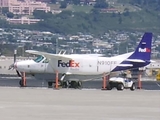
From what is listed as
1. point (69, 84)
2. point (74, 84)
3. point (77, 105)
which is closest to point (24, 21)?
point (69, 84)

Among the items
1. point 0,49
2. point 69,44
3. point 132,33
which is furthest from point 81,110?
point 132,33

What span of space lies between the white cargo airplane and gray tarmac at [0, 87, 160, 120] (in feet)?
33.4

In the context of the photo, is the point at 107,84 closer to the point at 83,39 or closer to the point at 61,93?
the point at 61,93

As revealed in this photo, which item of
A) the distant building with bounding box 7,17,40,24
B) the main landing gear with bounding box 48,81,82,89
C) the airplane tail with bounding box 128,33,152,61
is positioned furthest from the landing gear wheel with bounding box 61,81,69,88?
the distant building with bounding box 7,17,40,24

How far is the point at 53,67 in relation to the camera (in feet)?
156

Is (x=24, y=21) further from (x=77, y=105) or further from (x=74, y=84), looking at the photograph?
(x=77, y=105)

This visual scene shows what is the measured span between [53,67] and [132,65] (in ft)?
13.8

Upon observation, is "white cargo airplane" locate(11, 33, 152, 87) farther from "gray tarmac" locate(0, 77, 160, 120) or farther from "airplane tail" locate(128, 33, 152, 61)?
"gray tarmac" locate(0, 77, 160, 120)

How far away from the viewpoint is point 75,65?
47969mm

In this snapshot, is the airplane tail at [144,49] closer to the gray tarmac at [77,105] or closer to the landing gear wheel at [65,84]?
the landing gear wheel at [65,84]

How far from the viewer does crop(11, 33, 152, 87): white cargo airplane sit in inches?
1865

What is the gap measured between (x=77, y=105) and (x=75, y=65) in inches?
713

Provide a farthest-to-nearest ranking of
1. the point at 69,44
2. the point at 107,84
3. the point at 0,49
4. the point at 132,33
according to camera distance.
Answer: the point at 132,33
the point at 69,44
the point at 0,49
the point at 107,84

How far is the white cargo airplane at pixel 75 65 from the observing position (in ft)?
155
